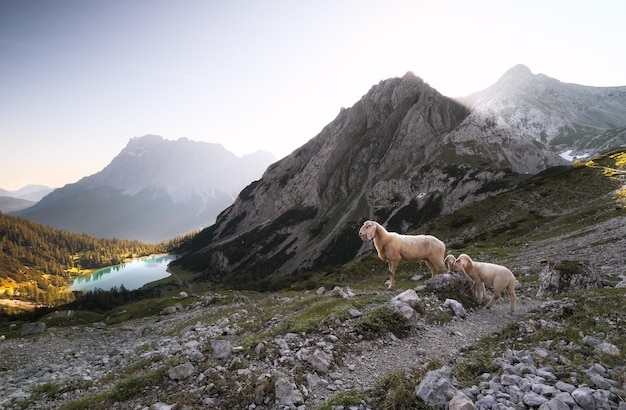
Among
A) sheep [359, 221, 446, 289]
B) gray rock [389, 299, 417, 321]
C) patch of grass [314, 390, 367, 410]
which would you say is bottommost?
gray rock [389, 299, 417, 321]

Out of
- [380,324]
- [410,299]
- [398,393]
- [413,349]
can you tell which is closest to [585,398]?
[398,393]

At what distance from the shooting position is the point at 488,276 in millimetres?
16875

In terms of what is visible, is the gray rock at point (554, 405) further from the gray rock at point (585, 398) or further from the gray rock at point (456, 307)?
the gray rock at point (456, 307)

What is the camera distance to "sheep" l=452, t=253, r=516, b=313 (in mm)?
16281

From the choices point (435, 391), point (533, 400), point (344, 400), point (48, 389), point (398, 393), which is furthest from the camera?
point (48, 389)

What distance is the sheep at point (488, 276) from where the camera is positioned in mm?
16281

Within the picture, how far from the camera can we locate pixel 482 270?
17156 mm

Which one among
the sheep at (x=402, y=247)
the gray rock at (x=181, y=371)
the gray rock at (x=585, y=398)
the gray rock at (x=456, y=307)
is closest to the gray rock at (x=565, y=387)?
the gray rock at (x=585, y=398)

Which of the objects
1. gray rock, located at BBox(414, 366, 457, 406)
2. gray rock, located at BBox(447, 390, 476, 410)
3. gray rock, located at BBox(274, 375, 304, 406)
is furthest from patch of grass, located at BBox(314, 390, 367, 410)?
gray rock, located at BBox(447, 390, 476, 410)

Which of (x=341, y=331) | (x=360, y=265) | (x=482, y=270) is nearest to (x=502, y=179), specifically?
(x=360, y=265)

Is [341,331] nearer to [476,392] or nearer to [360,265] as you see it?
[476,392]

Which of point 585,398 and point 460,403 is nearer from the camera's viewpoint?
point 585,398

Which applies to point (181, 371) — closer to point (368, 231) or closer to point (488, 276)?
point (368, 231)

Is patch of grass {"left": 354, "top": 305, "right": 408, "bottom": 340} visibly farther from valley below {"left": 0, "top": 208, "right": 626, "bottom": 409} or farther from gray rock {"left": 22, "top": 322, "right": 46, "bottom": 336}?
gray rock {"left": 22, "top": 322, "right": 46, "bottom": 336}
